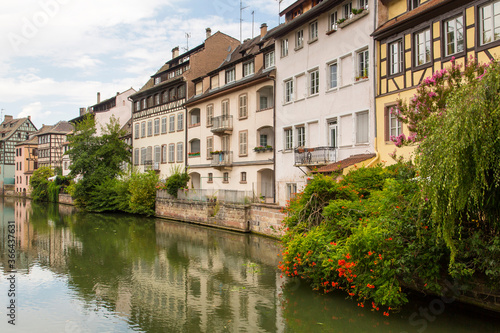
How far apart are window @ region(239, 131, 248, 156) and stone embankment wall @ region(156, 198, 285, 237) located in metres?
3.70

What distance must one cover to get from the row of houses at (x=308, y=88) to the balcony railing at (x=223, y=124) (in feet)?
0.39

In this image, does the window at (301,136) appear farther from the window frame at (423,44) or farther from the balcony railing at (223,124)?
the window frame at (423,44)

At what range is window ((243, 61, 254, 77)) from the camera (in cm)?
2620

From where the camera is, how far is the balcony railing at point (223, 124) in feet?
88.5

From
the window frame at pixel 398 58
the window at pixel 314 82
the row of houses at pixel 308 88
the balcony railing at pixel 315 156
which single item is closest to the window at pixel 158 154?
the row of houses at pixel 308 88

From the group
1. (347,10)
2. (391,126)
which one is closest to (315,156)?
(391,126)

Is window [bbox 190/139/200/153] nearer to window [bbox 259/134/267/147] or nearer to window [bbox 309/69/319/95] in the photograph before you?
window [bbox 259/134/267/147]

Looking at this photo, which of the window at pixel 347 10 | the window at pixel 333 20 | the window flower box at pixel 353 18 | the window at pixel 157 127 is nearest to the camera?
the window flower box at pixel 353 18

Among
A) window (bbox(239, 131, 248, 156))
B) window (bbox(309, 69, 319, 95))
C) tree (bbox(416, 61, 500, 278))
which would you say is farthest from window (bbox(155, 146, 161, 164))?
tree (bbox(416, 61, 500, 278))

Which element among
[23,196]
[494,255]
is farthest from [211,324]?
[23,196]

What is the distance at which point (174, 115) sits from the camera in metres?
33.9

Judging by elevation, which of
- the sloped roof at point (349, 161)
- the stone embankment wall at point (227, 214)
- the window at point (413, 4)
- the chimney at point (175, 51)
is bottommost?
the stone embankment wall at point (227, 214)

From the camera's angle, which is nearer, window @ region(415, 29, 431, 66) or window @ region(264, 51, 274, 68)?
window @ region(415, 29, 431, 66)

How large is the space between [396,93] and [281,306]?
31.3 feet
